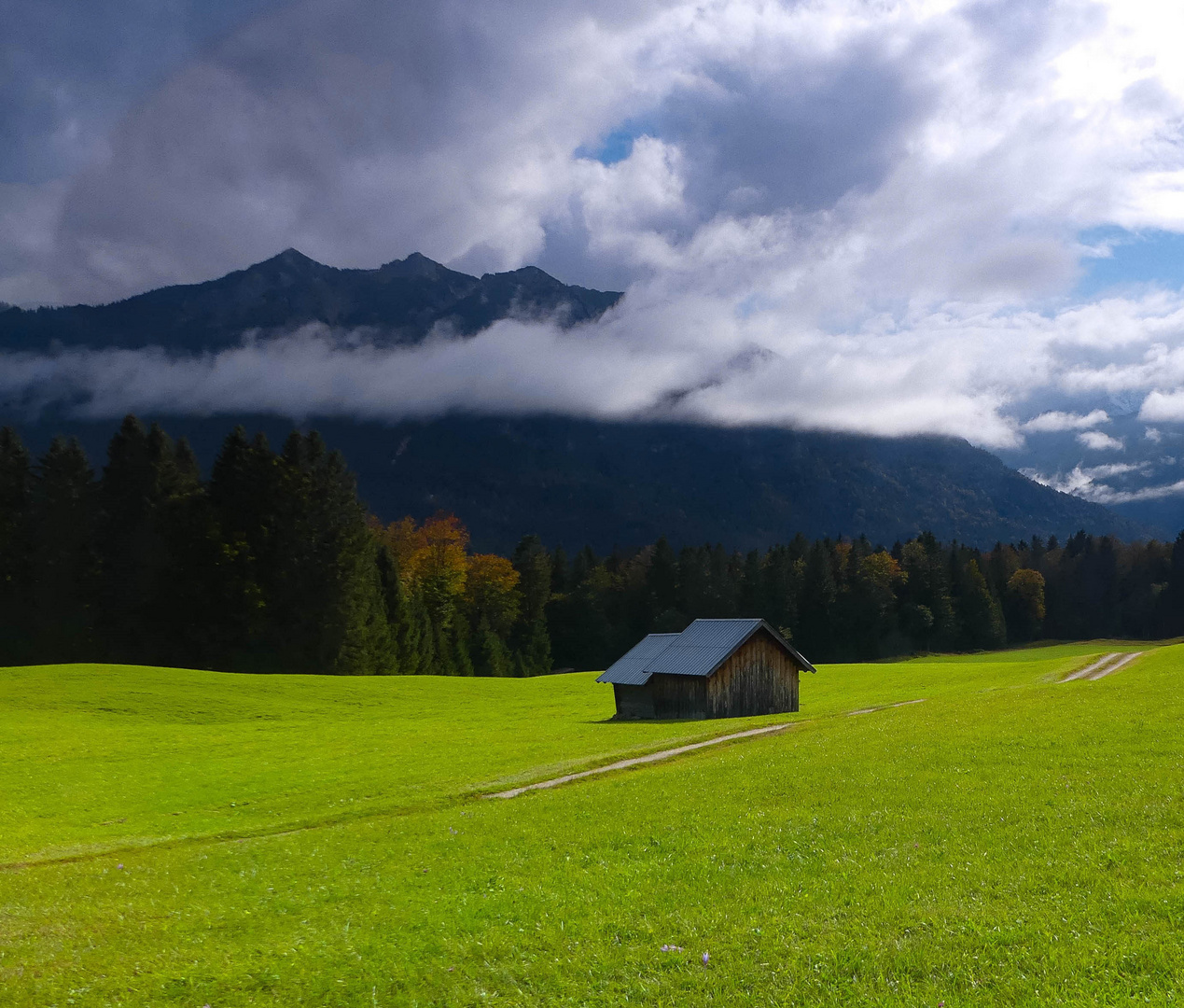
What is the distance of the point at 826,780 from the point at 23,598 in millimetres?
91837

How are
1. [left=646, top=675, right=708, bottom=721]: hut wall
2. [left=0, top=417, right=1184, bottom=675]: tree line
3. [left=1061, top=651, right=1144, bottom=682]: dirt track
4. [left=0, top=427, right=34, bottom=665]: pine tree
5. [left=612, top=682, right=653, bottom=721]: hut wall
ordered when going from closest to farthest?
[left=646, top=675, right=708, bottom=721]: hut wall → [left=612, top=682, right=653, bottom=721]: hut wall → [left=1061, top=651, right=1144, bottom=682]: dirt track → [left=0, top=417, right=1184, bottom=675]: tree line → [left=0, top=427, right=34, bottom=665]: pine tree

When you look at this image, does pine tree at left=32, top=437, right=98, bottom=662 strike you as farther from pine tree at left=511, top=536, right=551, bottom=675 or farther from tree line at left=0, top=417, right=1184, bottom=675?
pine tree at left=511, top=536, right=551, bottom=675

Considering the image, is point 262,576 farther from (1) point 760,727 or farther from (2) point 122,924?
(2) point 122,924

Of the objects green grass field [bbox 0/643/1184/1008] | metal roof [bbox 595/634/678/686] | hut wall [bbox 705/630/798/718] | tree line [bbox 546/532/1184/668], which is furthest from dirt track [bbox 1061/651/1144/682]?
tree line [bbox 546/532/1184/668]

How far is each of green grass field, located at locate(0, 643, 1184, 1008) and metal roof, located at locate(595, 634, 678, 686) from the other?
71.4ft

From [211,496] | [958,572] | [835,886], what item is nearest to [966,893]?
[835,886]

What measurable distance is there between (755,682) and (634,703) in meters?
8.56

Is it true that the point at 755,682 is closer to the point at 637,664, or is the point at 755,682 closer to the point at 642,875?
the point at 637,664

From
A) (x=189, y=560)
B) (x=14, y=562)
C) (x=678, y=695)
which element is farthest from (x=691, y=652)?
(x=14, y=562)

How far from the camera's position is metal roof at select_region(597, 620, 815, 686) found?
53.3 meters

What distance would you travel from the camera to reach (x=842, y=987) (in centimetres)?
967

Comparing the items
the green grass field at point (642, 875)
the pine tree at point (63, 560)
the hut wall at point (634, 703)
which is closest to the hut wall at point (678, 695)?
the hut wall at point (634, 703)

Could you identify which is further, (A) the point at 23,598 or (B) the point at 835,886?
(A) the point at 23,598

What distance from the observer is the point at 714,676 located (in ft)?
173
